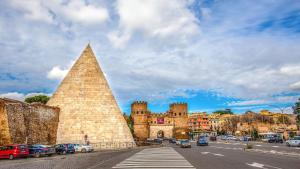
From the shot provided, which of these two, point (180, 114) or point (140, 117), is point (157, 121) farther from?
point (180, 114)

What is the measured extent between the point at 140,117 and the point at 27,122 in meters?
88.6

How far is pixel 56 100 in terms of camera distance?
2125 inches

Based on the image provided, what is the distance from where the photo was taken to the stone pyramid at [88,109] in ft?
168

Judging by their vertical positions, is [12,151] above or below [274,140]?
below

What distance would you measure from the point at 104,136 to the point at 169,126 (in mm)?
76138

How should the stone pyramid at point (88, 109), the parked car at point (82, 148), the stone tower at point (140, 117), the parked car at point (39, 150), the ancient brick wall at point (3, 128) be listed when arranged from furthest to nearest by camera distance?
the stone tower at point (140, 117) → the stone pyramid at point (88, 109) → the parked car at point (82, 148) → the ancient brick wall at point (3, 128) → the parked car at point (39, 150)

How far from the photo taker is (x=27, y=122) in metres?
41.9

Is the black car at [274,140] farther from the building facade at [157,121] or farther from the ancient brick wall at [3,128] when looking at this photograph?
the building facade at [157,121]

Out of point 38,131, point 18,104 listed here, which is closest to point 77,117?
point 38,131

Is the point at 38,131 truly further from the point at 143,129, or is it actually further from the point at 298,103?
the point at 143,129

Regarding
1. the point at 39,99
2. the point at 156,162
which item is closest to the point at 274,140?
the point at 156,162

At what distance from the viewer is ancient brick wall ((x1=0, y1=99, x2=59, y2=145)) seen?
35.8m

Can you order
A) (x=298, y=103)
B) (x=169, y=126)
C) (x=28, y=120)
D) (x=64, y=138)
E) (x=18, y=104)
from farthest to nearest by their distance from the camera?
(x=169, y=126), (x=298, y=103), (x=64, y=138), (x=28, y=120), (x=18, y=104)

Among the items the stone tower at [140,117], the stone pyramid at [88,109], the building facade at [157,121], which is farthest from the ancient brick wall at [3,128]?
the stone tower at [140,117]
